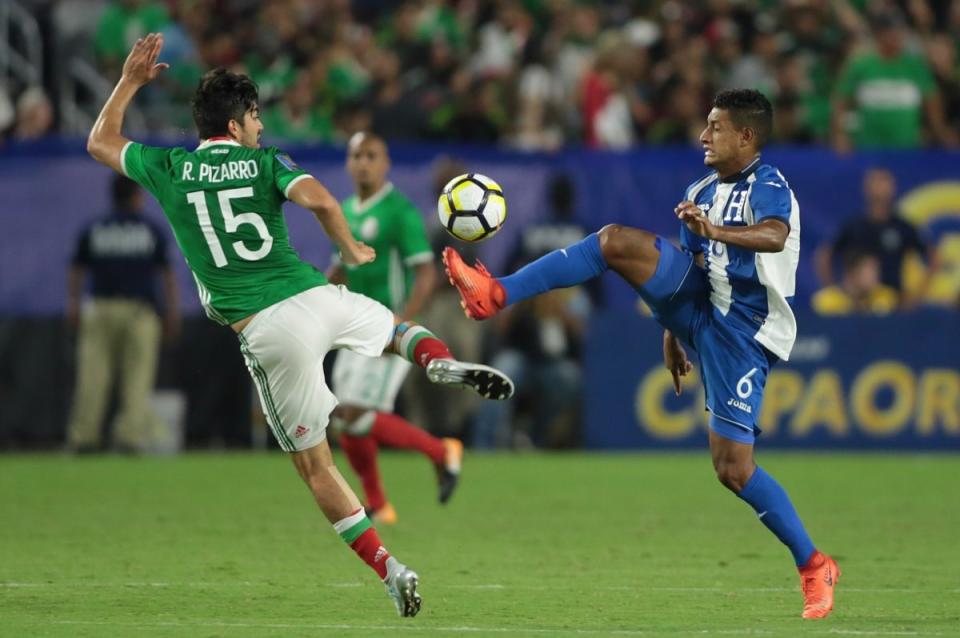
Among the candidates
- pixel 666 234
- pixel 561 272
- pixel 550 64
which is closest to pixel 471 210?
pixel 561 272

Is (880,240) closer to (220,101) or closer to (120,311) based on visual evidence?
(120,311)

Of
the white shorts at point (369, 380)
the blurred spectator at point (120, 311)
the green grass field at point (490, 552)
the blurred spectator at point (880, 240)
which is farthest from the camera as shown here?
the blurred spectator at point (880, 240)

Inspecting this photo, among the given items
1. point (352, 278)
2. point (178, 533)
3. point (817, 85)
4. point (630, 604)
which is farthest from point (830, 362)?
point (630, 604)

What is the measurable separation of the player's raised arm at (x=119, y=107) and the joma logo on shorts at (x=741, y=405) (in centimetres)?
301

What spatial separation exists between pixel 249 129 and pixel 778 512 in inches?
117

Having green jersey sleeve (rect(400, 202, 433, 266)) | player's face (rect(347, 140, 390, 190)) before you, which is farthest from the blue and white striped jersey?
player's face (rect(347, 140, 390, 190))

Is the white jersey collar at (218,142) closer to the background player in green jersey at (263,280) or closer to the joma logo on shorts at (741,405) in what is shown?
the background player in green jersey at (263,280)

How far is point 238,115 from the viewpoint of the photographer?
305 inches

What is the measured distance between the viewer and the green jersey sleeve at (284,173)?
24.6ft

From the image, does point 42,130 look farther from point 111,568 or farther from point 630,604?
point 630,604

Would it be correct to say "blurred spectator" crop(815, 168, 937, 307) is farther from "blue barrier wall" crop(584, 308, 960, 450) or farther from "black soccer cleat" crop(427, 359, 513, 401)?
"black soccer cleat" crop(427, 359, 513, 401)

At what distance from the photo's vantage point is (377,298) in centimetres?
1181

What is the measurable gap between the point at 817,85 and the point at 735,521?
9880 millimetres

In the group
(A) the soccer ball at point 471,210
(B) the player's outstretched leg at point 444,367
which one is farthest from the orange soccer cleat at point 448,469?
(B) the player's outstretched leg at point 444,367
